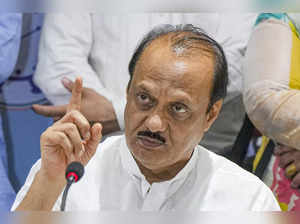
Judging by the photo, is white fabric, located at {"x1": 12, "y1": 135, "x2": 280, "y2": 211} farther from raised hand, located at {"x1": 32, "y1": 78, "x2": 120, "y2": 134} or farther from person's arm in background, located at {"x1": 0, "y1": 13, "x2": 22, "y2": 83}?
person's arm in background, located at {"x1": 0, "y1": 13, "x2": 22, "y2": 83}

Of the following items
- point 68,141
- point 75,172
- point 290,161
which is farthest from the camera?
point 290,161

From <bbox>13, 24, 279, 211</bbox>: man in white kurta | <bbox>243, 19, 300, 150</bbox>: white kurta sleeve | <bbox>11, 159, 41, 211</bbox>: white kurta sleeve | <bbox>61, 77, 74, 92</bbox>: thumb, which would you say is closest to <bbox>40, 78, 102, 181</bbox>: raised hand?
<bbox>13, 24, 279, 211</bbox>: man in white kurta

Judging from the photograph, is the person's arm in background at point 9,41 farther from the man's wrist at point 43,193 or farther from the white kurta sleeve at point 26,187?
the man's wrist at point 43,193

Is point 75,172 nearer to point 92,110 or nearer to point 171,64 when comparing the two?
point 171,64

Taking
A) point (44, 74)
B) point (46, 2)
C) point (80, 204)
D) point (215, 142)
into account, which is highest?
point (46, 2)

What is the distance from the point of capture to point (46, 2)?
950mm

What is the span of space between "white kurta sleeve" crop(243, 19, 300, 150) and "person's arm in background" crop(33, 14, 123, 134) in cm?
42

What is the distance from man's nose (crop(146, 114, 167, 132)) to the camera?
1196 millimetres

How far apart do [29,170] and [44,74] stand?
0.30 m

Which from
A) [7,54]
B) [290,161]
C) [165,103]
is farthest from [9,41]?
[290,161]

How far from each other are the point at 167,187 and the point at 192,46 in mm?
394

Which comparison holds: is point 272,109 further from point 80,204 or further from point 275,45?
point 80,204

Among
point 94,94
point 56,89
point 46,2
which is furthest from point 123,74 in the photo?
point 46,2

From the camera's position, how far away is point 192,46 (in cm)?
128
